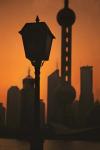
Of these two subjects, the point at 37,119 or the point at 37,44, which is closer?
the point at 37,119

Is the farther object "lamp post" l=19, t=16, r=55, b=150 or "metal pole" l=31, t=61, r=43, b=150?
"lamp post" l=19, t=16, r=55, b=150

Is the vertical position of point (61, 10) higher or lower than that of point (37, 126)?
higher

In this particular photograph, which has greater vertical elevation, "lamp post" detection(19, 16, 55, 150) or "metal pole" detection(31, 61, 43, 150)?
"lamp post" detection(19, 16, 55, 150)

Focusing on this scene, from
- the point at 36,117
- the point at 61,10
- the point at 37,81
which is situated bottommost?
the point at 36,117

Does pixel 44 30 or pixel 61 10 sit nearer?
pixel 44 30

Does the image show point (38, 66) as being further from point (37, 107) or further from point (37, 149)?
point (37, 149)

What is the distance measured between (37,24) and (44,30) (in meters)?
0.24

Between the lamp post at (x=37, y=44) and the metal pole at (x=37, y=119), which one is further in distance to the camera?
the lamp post at (x=37, y=44)

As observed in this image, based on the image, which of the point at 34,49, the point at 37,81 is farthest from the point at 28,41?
the point at 37,81

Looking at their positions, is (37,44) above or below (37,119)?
above

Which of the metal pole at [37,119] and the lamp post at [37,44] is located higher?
the lamp post at [37,44]

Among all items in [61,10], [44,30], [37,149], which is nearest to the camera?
[37,149]

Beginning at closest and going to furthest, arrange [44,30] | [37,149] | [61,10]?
1. [37,149]
2. [44,30]
3. [61,10]

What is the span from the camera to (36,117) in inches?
409
